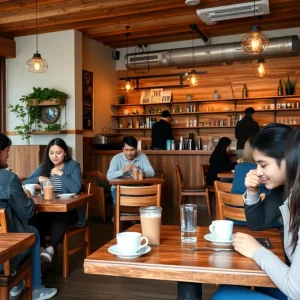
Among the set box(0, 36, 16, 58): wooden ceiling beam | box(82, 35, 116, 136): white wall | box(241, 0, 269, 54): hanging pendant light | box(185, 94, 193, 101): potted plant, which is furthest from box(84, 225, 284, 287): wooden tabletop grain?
box(185, 94, 193, 101): potted plant

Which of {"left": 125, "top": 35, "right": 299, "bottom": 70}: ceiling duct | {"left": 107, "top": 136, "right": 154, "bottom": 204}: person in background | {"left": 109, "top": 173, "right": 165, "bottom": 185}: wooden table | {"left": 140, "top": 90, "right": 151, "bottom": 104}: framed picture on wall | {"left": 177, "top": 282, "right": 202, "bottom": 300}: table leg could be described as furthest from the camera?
{"left": 140, "top": 90, "right": 151, "bottom": 104}: framed picture on wall

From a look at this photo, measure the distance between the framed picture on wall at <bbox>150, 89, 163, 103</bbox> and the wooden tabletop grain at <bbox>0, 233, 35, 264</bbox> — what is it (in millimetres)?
7338

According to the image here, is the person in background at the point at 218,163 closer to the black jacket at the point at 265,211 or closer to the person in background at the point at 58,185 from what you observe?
the person in background at the point at 58,185

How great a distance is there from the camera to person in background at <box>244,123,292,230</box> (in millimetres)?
1645

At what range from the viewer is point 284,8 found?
6285 mm

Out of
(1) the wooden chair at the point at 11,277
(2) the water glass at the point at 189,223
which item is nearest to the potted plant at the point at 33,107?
(1) the wooden chair at the point at 11,277

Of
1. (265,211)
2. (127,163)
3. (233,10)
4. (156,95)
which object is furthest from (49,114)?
(265,211)

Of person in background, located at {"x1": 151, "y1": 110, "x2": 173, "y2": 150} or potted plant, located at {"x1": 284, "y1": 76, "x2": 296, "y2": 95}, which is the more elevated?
potted plant, located at {"x1": 284, "y1": 76, "x2": 296, "y2": 95}

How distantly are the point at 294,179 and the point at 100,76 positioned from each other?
7.62m

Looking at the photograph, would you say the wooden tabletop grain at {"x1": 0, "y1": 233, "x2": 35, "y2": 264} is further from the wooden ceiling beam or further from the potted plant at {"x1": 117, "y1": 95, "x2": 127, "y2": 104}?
the potted plant at {"x1": 117, "y1": 95, "x2": 127, "y2": 104}

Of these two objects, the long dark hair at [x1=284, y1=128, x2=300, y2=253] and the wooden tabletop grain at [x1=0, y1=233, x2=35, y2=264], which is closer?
the long dark hair at [x1=284, y1=128, x2=300, y2=253]

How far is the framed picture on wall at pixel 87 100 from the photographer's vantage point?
7.70m

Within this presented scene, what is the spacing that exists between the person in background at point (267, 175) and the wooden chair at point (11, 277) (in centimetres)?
132

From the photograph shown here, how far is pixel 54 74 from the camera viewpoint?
7211mm
